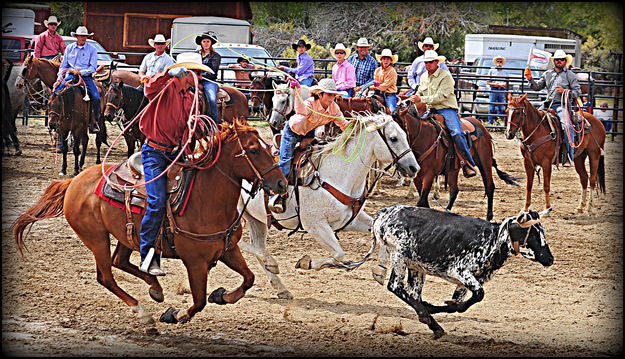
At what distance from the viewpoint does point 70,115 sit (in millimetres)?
13531

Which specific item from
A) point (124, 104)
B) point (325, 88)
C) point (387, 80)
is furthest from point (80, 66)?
point (325, 88)

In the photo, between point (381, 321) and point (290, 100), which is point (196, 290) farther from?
point (290, 100)

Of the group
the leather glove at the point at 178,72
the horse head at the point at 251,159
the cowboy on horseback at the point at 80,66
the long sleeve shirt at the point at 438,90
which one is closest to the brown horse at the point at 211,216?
the horse head at the point at 251,159

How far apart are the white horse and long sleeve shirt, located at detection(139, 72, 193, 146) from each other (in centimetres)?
145

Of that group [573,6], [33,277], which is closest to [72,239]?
[33,277]

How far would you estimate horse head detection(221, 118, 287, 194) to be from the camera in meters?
5.96

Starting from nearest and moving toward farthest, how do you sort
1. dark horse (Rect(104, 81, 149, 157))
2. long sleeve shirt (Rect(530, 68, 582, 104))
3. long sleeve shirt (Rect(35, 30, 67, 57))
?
long sleeve shirt (Rect(530, 68, 582, 104))
dark horse (Rect(104, 81, 149, 157))
long sleeve shirt (Rect(35, 30, 67, 57))

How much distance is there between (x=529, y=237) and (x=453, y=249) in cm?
59

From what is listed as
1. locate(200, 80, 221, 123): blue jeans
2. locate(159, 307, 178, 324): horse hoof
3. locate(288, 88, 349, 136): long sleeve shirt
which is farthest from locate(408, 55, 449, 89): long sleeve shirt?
locate(159, 307, 178, 324): horse hoof

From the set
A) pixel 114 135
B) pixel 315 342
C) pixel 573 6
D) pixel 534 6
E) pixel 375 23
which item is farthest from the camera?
pixel 534 6

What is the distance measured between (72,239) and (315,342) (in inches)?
169

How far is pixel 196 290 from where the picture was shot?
19.6 ft

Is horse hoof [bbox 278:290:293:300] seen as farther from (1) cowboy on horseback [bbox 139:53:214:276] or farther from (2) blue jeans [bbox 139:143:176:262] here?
(2) blue jeans [bbox 139:143:176:262]

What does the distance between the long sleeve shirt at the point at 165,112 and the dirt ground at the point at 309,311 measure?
1487 mm
